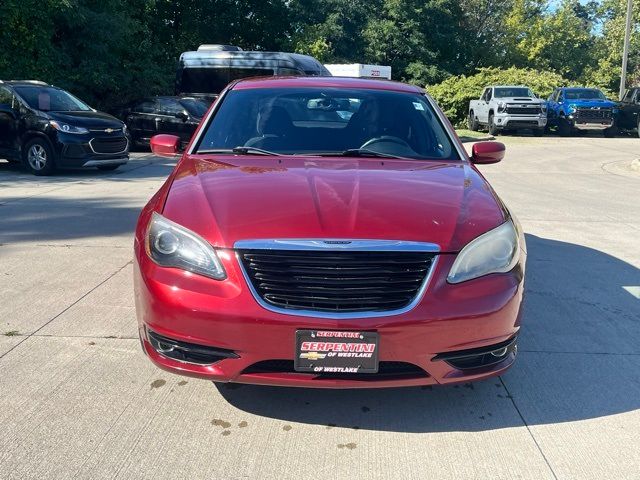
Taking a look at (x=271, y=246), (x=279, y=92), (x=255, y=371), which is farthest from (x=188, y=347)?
(x=279, y=92)

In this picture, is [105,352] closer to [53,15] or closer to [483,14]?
[53,15]

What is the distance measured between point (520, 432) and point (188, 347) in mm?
1653

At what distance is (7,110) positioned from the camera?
12836 millimetres

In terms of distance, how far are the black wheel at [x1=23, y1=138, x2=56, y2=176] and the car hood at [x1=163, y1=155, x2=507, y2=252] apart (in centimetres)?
924

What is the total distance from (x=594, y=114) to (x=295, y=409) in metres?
25.3

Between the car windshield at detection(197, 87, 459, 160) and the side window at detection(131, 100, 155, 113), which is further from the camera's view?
the side window at detection(131, 100, 155, 113)

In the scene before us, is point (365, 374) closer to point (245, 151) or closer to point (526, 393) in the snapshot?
point (526, 393)

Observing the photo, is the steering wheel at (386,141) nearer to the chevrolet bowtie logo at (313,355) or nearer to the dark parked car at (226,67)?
the chevrolet bowtie logo at (313,355)

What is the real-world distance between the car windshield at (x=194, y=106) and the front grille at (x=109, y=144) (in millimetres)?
3955

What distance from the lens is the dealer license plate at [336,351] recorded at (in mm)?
3020

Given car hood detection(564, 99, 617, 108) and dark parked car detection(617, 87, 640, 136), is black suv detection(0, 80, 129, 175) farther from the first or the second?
dark parked car detection(617, 87, 640, 136)

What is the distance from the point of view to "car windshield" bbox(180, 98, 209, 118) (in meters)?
17.0

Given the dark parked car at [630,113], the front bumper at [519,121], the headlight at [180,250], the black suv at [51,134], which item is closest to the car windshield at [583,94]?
the dark parked car at [630,113]

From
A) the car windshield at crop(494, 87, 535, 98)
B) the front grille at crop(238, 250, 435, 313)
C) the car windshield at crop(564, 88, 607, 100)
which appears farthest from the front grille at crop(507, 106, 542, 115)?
the front grille at crop(238, 250, 435, 313)
